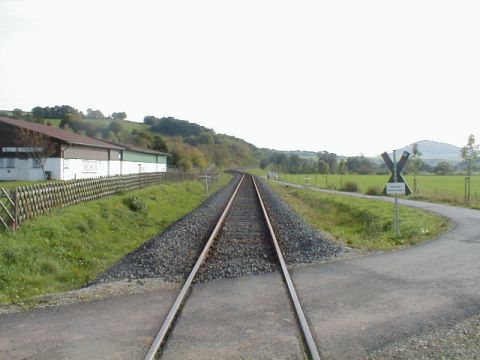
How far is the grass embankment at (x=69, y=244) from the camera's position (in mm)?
9969

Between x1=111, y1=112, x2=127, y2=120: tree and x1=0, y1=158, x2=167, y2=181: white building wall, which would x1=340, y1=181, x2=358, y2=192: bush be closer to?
x1=0, y1=158, x2=167, y2=181: white building wall

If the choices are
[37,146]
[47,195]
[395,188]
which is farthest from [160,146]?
[395,188]

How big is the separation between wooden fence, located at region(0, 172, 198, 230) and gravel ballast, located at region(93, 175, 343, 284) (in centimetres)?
322

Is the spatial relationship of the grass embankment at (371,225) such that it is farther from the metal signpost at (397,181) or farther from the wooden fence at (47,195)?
the wooden fence at (47,195)

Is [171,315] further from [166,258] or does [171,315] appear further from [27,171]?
[27,171]

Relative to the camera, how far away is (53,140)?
38344 millimetres

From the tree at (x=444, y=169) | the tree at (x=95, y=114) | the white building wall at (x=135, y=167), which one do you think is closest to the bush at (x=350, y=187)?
the white building wall at (x=135, y=167)

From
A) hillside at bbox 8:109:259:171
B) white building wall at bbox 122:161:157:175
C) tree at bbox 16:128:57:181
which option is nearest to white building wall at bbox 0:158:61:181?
tree at bbox 16:128:57:181

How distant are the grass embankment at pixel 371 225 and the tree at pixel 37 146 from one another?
19.9 meters

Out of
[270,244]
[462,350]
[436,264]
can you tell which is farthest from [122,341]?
[270,244]

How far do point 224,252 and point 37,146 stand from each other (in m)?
29.0

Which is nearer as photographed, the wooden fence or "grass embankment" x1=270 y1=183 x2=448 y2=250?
the wooden fence

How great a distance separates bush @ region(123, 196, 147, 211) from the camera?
20998mm

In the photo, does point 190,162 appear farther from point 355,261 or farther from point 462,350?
point 462,350
